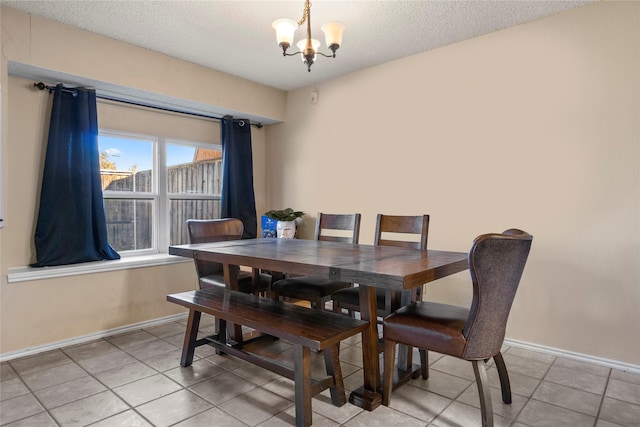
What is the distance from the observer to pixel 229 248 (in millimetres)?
2588

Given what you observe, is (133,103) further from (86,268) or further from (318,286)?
(318,286)

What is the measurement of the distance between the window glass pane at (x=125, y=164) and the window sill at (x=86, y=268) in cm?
71

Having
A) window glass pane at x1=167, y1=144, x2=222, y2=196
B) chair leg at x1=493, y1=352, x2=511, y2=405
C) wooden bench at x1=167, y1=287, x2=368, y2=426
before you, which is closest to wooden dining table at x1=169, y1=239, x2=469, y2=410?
wooden bench at x1=167, y1=287, x2=368, y2=426

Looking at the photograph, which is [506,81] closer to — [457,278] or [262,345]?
[457,278]

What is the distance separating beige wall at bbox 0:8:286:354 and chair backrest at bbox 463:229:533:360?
2.84m

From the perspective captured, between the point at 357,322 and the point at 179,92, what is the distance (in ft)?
9.00

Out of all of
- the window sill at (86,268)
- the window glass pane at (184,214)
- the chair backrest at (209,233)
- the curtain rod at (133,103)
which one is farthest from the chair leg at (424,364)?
the curtain rod at (133,103)

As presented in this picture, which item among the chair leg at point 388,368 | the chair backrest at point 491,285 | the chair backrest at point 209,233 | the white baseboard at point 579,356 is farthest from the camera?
the chair backrest at point 209,233

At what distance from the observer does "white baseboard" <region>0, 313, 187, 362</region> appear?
8.76ft

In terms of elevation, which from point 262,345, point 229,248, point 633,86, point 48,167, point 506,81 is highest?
point 506,81

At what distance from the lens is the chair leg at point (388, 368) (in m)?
1.93

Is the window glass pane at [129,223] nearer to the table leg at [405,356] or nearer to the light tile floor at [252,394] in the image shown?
the light tile floor at [252,394]

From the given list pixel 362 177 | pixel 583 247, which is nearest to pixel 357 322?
pixel 583 247

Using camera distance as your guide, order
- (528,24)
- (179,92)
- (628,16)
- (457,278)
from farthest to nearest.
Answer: (179,92) < (457,278) < (528,24) < (628,16)
